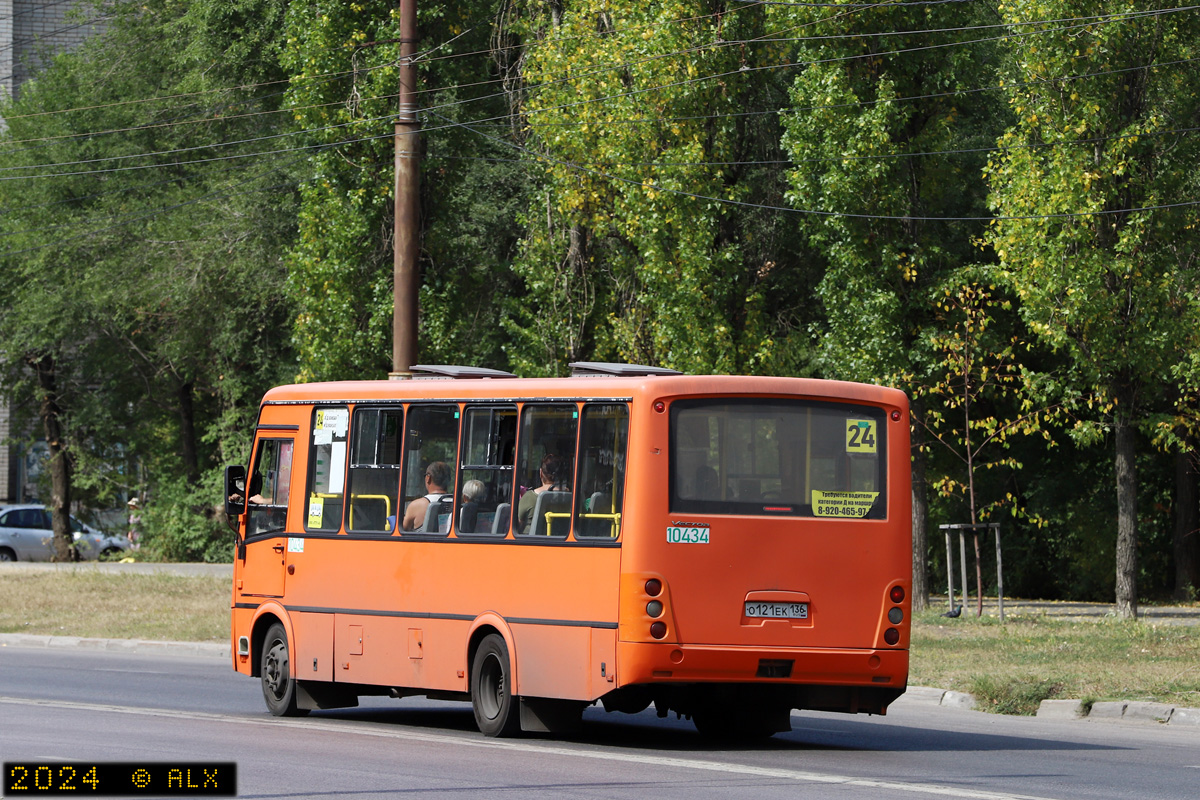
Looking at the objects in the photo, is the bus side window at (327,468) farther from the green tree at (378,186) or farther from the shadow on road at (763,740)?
the green tree at (378,186)

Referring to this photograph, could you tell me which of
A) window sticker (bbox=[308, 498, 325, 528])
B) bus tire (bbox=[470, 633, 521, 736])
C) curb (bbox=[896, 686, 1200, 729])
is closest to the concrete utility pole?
window sticker (bbox=[308, 498, 325, 528])

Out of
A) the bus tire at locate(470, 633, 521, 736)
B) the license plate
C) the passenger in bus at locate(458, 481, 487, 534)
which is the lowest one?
the bus tire at locate(470, 633, 521, 736)

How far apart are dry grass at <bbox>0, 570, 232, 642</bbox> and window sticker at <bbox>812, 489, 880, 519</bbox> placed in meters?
13.1

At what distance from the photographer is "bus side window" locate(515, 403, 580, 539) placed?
12833 millimetres

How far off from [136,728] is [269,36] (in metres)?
26.7

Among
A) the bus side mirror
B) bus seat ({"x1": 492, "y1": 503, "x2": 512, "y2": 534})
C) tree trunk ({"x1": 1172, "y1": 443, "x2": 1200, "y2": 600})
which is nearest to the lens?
Result: bus seat ({"x1": 492, "y1": 503, "x2": 512, "y2": 534})

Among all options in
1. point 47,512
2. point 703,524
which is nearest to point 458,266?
point 47,512

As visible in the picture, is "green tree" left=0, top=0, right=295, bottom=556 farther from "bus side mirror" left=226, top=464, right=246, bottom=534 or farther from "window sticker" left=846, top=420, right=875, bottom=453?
"window sticker" left=846, top=420, right=875, bottom=453

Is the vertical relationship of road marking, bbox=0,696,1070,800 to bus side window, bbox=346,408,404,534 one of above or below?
below

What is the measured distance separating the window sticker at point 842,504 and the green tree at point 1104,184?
12.6 meters

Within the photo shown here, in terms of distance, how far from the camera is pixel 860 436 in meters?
12.9

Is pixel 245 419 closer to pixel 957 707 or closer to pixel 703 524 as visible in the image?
pixel 957 707

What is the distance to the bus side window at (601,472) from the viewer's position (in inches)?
488

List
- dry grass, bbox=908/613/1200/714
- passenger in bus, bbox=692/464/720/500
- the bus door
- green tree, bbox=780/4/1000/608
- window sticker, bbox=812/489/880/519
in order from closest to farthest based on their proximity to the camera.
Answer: passenger in bus, bbox=692/464/720/500 → window sticker, bbox=812/489/880/519 → the bus door → dry grass, bbox=908/613/1200/714 → green tree, bbox=780/4/1000/608
